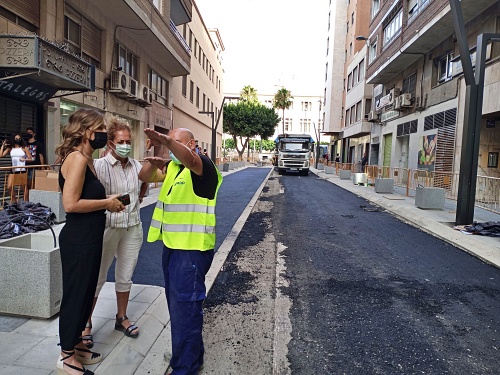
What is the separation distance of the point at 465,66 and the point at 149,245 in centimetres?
795

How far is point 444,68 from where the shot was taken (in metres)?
19.4

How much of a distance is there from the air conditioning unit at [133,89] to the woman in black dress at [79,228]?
14.9m

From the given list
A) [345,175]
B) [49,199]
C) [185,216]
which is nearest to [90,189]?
[185,216]

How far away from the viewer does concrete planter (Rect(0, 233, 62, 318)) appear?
3486mm

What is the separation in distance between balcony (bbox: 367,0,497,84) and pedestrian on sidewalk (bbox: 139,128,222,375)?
15539 millimetres

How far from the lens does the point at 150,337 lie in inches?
132

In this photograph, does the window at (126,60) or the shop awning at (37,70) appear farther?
the window at (126,60)

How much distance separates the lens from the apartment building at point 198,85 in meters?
29.4

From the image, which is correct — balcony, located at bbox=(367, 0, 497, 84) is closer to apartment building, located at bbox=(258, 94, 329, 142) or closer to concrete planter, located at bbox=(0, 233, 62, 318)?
concrete planter, located at bbox=(0, 233, 62, 318)

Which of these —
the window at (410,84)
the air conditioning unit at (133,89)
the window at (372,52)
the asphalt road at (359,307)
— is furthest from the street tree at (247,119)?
the asphalt road at (359,307)

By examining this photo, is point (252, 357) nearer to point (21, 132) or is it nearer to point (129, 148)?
point (129, 148)

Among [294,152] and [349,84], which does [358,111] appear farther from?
[294,152]

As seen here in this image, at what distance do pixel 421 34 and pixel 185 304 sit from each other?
19527 millimetres

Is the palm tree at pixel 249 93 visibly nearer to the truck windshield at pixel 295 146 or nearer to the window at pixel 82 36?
the truck windshield at pixel 295 146
